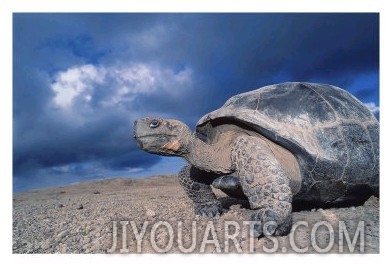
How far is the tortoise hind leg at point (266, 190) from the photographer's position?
333 centimetres

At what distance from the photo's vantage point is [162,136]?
3.89 metres

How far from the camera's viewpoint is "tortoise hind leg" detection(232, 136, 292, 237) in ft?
10.9

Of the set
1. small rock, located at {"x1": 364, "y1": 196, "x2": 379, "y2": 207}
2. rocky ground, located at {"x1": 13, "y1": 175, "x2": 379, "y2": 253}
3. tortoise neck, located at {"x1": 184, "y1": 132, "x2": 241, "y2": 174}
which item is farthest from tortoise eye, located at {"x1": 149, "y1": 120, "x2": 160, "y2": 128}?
small rock, located at {"x1": 364, "y1": 196, "x2": 379, "y2": 207}

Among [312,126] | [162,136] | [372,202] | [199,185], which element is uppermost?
[312,126]

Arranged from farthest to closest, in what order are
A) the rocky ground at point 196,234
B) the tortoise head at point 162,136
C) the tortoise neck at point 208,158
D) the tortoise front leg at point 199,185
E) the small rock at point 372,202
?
the tortoise front leg at point 199,185 < the small rock at point 372,202 < the tortoise neck at point 208,158 < the tortoise head at point 162,136 < the rocky ground at point 196,234

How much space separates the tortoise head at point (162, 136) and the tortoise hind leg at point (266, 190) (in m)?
0.82

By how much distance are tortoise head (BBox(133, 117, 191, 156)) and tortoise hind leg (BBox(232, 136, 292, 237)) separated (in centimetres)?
82

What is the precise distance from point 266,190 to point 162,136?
1315 mm

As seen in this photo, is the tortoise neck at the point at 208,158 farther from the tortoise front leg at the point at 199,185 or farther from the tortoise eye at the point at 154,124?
the tortoise front leg at the point at 199,185

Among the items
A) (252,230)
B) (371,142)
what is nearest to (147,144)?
(252,230)

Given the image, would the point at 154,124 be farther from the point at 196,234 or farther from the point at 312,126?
the point at 312,126

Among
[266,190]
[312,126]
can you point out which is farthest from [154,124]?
[312,126]

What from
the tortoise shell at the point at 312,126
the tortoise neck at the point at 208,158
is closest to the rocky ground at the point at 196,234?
the tortoise shell at the point at 312,126

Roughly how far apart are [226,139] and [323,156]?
3.95ft
